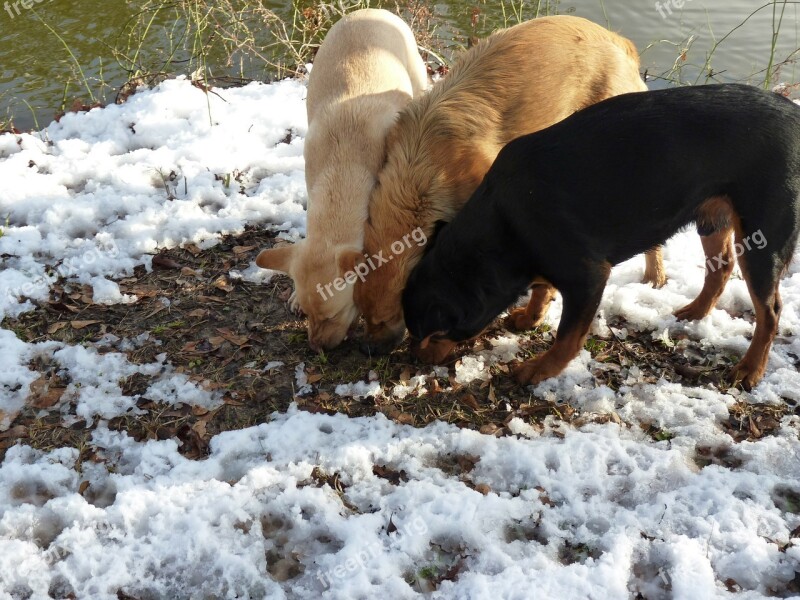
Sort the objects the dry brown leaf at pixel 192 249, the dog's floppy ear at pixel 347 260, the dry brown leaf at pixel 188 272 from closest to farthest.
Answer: the dog's floppy ear at pixel 347 260 → the dry brown leaf at pixel 188 272 → the dry brown leaf at pixel 192 249

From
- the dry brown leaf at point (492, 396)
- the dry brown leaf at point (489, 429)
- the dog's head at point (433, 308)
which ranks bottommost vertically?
the dry brown leaf at point (492, 396)

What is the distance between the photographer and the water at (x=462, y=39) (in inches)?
307

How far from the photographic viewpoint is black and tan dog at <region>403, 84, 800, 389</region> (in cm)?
331

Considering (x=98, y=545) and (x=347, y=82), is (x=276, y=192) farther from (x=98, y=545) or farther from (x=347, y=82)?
(x=98, y=545)

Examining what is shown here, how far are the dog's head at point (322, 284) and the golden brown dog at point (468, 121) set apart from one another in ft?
0.42

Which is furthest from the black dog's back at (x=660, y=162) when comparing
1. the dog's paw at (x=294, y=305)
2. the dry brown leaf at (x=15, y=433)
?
the dry brown leaf at (x=15, y=433)

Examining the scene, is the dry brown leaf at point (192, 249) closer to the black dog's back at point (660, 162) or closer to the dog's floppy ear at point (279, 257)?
the dog's floppy ear at point (279, 257)

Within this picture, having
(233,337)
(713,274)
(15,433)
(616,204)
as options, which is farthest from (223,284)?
(713,274)

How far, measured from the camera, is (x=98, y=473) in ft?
10.5

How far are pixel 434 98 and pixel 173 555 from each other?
2.99m

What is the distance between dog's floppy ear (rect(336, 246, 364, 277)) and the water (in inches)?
199

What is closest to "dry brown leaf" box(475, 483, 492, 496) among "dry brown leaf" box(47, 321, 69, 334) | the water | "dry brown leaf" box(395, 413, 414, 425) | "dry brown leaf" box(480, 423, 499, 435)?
"dry brown leaf" box(480, 423, 499, 435)

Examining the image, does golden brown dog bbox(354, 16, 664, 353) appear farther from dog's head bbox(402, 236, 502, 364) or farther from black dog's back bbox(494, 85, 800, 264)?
black dog's back bbox(494, 85, 800, 264)

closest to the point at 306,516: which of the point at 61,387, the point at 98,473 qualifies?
the point at 98,473
